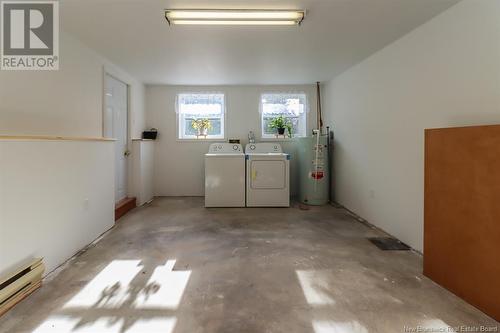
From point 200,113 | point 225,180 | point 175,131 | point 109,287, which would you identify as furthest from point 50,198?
point 200,113

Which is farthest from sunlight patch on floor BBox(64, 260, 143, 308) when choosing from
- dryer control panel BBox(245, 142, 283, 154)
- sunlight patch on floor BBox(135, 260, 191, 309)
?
dryer control panel BBox(245, 142, 283, 154)

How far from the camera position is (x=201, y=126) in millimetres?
5301

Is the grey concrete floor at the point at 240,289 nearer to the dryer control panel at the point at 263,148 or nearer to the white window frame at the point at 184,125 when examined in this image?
the dryer control panel at the point at 263,148

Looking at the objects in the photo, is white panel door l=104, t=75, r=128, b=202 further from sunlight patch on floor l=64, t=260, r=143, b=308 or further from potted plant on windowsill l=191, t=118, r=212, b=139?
sunlight patch on floor l=64, t=260, r=143, b=308

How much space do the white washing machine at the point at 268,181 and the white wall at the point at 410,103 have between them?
999 millimetres

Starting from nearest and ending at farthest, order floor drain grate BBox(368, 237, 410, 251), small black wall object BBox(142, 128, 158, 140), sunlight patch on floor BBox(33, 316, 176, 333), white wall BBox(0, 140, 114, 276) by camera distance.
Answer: sunlight patch on floor BBox(33, 316, 176, 333) → white wall BBox(0, 140, 114, 276) → floor drain grate BBox(368, 237, 410, 251) → small black wall object BBox(142, 128, 158, 140)

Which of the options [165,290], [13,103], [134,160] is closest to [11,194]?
[13,103]

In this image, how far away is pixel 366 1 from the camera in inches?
85.0

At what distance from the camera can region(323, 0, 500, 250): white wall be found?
1940 millimetres

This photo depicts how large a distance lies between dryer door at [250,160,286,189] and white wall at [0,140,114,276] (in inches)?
89.0

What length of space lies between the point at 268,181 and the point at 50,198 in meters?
3.06

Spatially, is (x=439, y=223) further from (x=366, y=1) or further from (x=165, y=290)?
(x=165, y=290)

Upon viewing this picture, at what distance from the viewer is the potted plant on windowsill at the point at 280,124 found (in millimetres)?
5230

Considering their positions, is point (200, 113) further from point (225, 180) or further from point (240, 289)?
point (240, 289)
